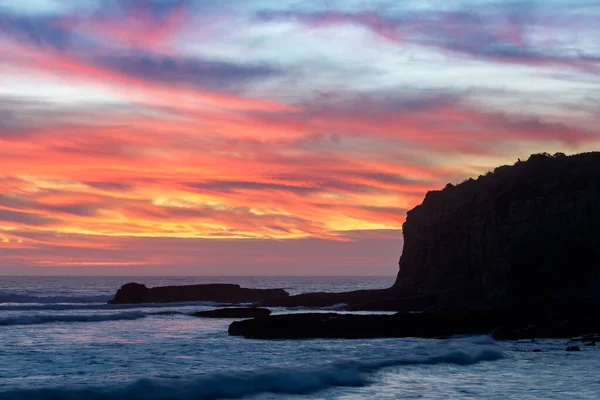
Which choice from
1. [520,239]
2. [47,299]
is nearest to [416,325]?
[520,239]

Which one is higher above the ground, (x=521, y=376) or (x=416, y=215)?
(x=416, y=215)

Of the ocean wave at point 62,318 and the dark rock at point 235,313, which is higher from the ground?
the dark rock at point 235,313

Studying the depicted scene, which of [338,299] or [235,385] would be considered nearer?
[235,385]

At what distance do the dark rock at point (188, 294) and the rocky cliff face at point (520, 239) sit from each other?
30433 millimetres

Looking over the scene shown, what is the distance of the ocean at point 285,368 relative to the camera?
2625 centimetres

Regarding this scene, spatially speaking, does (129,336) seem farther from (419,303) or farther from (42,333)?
(419,303)

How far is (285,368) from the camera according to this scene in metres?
30.8

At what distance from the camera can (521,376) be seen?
28.7m

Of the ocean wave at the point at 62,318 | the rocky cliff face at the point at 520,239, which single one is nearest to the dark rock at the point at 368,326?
the rocky cliff face at the point at 520,239

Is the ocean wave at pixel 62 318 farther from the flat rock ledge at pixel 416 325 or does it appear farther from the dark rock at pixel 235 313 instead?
the flat rock ledge at pixel 416 325

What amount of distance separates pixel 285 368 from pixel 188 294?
71023 mm

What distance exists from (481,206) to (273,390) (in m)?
44.3

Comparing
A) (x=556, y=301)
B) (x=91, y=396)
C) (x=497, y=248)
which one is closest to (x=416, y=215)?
(x=497, y=248)

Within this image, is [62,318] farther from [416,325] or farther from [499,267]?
[499,267]
